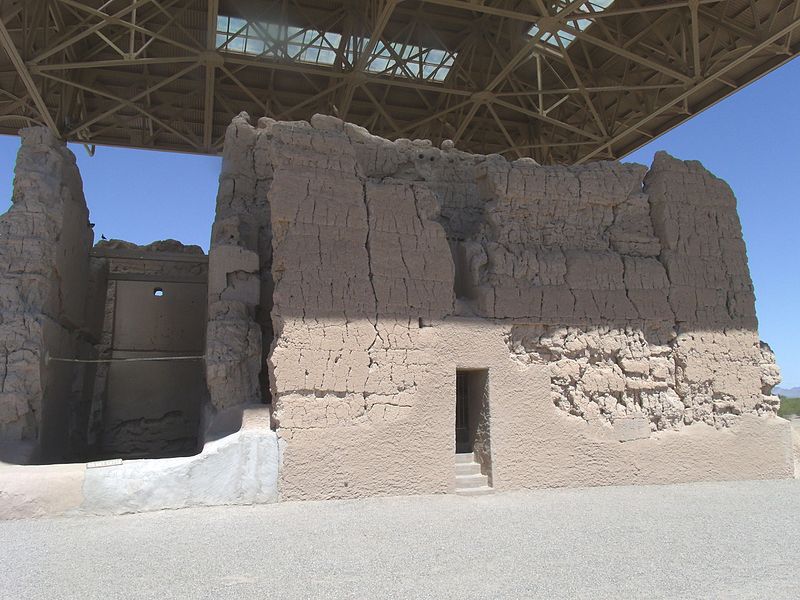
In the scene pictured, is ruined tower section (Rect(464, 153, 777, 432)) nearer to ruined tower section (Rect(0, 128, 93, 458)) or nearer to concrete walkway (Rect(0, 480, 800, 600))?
concrete walkway (Rect(0, 480, 800, 600))

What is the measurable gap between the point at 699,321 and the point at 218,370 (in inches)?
223

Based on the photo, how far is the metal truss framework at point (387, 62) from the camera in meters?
10.9

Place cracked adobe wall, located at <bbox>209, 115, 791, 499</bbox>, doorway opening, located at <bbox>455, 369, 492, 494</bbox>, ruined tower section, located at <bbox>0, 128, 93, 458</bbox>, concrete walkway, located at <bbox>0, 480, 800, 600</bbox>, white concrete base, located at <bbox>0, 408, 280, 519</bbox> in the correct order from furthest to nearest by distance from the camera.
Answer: doorway opening, located at <bbox>455, 369, 492, 494</bbox>, ruined tower section, located at <bbox>0, 128, 93, 458</bbox>, cracked adobe wall, located at <bbox>209, 115, 791, 499</bbox>, white concrete base, located at <bbox>0, 408, 280, 519</bbox>, concrete walkway, located at <bbox>0, 480, 800, 600</bbox>

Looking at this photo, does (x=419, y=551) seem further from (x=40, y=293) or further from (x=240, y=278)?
(x=40, y=293)

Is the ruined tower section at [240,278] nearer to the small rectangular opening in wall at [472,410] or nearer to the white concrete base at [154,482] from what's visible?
the white concrete base at [154,482]

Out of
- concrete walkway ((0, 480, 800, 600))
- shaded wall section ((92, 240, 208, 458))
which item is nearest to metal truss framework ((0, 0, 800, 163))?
shaded wall section ((92, 240, 208, 458))

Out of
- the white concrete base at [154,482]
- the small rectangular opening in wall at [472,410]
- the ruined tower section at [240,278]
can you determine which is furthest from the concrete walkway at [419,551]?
the ruined tower section at [240,278]

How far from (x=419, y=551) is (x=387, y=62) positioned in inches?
455

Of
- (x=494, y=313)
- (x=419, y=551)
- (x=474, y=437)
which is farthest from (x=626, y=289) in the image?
(x=419, y=551)

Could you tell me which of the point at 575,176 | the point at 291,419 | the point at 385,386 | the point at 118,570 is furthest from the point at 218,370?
the point at 575,176

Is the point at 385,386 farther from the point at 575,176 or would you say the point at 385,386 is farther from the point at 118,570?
the point at 575,176

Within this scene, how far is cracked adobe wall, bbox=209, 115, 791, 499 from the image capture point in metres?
6.17

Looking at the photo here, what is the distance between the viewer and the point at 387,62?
1359cm

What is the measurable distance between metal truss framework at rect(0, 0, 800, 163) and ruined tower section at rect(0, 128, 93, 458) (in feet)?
13.8
